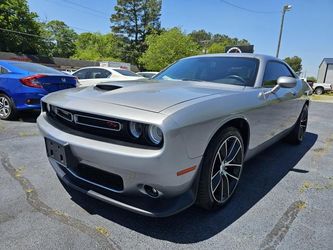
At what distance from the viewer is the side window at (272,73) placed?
3.13 meters

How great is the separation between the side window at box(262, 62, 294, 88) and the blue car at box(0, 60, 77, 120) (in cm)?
414

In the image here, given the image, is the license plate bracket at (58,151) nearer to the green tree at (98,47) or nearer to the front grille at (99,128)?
the front grille at (99,128)

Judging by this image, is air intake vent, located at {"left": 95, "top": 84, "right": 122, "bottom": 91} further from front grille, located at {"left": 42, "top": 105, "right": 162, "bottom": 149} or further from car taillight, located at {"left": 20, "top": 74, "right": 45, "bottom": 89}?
car taillight, located at {"left": 20, "top": 74, "right": 45, "bottom": 89}

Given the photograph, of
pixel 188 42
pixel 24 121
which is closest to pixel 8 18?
pixel 188 42

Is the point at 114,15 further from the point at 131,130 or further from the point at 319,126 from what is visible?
the point at 131,130

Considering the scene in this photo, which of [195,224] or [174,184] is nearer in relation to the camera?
[174,184]

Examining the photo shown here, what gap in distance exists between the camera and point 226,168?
2.43 m

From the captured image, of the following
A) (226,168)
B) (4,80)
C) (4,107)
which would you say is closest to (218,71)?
(226,168)

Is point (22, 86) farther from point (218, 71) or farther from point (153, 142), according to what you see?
point (153, 142)

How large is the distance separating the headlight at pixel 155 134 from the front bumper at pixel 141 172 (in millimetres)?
79

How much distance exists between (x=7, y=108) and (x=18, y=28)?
1548 inches

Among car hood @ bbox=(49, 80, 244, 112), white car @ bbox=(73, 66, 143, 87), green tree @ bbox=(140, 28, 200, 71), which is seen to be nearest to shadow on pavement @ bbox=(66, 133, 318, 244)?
car hood @ bbox=(49, 80, 244, 112)

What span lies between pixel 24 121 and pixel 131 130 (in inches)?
184

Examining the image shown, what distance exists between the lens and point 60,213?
2.22m
